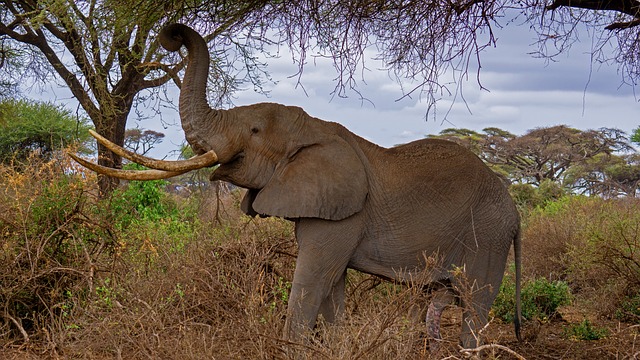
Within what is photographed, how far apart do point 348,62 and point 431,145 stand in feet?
3.32

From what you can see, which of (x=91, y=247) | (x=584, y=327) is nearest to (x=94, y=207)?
(x=91, y=247)

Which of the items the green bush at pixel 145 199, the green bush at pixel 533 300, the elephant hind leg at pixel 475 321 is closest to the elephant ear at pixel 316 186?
the elephant hind leg at pixel 475 321

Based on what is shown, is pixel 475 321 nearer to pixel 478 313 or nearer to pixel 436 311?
pixel 478 313

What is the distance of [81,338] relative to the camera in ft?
20.6

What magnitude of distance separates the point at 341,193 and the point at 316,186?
0.61 ft

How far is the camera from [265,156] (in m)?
6.38

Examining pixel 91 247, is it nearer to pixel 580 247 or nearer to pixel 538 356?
pixel 538 356

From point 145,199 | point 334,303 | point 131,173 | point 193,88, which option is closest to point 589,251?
point 334,303

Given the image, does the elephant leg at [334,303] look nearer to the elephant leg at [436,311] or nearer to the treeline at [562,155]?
the elephant leg at [436,311]

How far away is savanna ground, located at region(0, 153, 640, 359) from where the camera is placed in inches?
203

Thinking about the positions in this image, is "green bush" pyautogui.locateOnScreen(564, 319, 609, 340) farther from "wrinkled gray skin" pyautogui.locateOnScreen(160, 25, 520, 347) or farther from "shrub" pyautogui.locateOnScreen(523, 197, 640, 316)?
"wrinkled gray skin" pyautogui.locateOnScreen(160, 25, 520, 347)

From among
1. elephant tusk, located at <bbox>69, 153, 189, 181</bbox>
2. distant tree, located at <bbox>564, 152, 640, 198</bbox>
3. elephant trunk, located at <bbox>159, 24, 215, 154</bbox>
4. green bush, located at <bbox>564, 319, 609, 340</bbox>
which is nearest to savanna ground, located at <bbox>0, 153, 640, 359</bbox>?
green bush, located at <bbox>564, 319, 609, 340</bbox>

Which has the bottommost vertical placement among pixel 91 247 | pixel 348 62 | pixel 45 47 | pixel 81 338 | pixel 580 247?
pixel 81 338

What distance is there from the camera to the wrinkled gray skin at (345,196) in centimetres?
629
